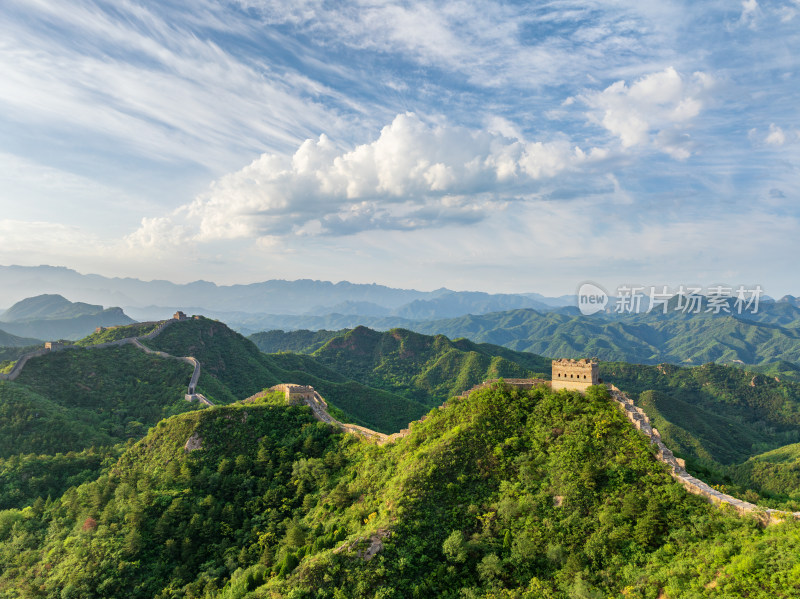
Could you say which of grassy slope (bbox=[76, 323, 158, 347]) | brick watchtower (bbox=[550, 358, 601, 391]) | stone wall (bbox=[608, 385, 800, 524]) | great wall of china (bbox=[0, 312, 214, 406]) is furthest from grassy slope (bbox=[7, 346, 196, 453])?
stone wall (bbox=[608, 385, 800, 524])

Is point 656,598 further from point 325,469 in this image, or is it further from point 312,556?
point 325,469

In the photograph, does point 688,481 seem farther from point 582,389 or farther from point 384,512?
point 384,512

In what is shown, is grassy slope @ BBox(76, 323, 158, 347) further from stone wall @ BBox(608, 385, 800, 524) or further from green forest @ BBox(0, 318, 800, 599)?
stone wall @ BBox(608, 385, 800, 524)

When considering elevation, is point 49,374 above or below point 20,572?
above

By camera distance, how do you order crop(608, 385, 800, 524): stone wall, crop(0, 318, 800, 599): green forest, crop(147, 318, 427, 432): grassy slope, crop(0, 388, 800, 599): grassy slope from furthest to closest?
crop(147, 318, 427, 432): grassy slope, crop(0, 318, 800, 599): green forest, crop(0, 388, 800, 599): grassy slope, crop(608, 385, 800, 524): stone wall

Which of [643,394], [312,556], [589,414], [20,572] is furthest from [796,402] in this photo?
[20,572]

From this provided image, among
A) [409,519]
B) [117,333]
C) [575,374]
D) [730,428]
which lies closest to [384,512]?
[409,519]
